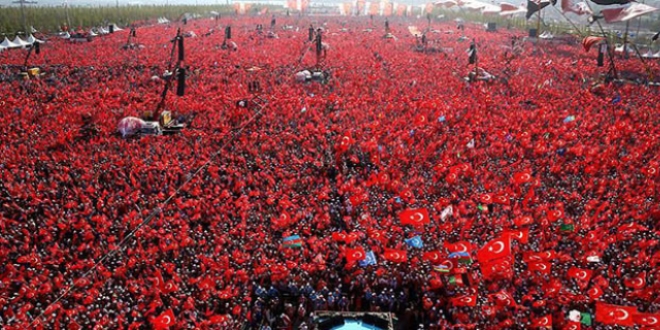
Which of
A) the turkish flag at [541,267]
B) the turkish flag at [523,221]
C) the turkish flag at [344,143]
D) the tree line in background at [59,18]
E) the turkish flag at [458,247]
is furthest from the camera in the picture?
the tree line in background at [59,18]

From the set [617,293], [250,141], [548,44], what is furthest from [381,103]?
[548,44]

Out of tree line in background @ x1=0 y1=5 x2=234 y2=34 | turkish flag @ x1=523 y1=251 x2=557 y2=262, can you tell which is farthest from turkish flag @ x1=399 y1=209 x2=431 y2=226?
tree line in background @ x1=0 y1=5 x2=234 y2=34

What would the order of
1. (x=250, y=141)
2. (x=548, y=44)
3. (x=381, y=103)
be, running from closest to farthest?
(x=250, y=141), (x=381, y=103), (x=548, y=44)

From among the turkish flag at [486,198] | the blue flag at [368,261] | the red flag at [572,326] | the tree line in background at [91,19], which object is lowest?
the red flag at [572,326]

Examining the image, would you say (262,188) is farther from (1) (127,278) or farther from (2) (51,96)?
(2) (51,96)

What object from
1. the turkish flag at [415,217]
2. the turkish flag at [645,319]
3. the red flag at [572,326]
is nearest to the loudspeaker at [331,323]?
the turkish flag at [415,217]

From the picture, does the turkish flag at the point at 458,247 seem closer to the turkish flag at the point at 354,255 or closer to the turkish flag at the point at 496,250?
the turkish flag at the point at 496,250
